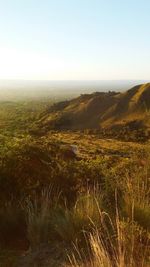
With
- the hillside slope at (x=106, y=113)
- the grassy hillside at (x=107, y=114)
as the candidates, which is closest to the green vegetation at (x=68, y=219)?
the grassy hillside at (x=107, y=114)

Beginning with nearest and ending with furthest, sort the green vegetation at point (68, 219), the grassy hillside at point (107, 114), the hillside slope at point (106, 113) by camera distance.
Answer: the green vegetation at point (68, 219), the grassy hillside at point (107, 114), the hillside slope at point (106, 113)

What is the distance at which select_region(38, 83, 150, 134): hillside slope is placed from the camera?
52.6 metres

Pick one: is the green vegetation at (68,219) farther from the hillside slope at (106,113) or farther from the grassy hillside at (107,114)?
the hillside slope at (106,113)

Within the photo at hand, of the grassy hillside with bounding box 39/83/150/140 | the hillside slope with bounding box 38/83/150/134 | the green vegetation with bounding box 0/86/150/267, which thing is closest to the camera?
the green vegetation with bounding box 0/86/150/267

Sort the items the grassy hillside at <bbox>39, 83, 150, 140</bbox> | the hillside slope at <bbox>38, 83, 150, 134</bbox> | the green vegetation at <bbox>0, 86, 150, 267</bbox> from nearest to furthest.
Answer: the green vegetation at <bbox>0, 86, 150, 267</bbox> < the grassy hillside at <bbox>39, 83, 150, 140</bbox> < the hillside slope at <bbox>38, 83, 150, 134</bbox>

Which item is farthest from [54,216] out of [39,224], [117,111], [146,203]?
[117,111]

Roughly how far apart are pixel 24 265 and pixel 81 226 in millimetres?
887

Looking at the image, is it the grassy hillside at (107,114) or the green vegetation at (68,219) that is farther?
the grassy hillside at (107,114)

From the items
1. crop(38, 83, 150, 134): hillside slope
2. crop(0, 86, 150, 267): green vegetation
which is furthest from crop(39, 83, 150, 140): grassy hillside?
crop(0, 86, 150, 267): green vegetation

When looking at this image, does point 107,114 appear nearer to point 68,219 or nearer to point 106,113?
point 106,113

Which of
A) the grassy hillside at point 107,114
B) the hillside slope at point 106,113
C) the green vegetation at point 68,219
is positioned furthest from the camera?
the hillside slope at point 106,113

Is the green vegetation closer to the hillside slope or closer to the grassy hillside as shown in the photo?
the grassy hillside

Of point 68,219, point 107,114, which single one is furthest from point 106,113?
point 68,219

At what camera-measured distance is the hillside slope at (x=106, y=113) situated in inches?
2071
